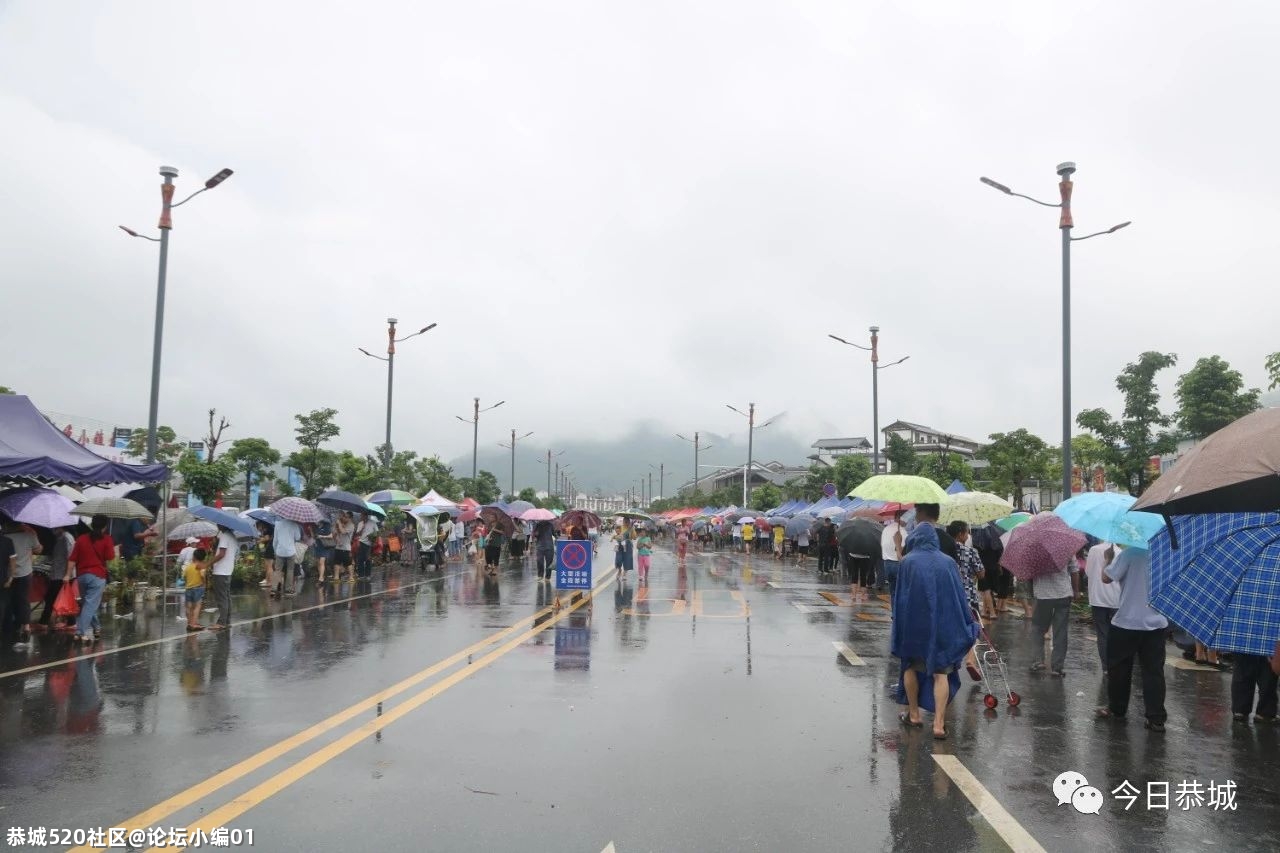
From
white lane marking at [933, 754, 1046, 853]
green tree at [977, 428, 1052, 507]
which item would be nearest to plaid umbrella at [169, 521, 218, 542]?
white lane marking at [933, 754, 1046, 853]

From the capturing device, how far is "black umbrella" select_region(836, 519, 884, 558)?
20.2 m

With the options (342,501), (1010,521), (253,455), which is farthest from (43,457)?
(253,455)

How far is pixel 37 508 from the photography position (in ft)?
43.2

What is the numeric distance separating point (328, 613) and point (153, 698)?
7239mm

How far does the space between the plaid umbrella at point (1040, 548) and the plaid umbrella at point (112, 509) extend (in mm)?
12888

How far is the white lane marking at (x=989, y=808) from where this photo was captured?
16.3 ft

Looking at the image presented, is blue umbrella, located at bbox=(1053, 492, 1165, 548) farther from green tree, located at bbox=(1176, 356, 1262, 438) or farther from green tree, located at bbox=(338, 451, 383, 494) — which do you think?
green tree, located at bbox=(338, 451, 383, 494)

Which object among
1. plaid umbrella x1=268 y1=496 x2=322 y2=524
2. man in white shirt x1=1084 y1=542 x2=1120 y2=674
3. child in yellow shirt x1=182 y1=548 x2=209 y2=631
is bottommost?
child in yellow shirt x1=182 y1=548 x2=209 y2=631

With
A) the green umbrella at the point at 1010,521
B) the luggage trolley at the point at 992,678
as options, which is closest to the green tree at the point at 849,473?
the green umbrella at the point at 1010,521

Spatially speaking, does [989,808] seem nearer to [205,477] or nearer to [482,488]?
[205,477]

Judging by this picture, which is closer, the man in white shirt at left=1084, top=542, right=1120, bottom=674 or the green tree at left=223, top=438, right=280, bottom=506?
the man in white shirt at left=1084, top=542, right=1120, bottom=674

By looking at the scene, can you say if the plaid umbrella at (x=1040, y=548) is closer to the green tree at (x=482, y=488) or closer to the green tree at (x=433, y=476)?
the green tree at (x=433, y=476)

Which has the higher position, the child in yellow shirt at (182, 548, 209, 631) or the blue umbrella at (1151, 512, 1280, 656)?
the blue umbrella at (1151, 512, 1280, 656)

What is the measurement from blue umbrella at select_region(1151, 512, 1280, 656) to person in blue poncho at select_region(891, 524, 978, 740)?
1.59m
